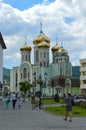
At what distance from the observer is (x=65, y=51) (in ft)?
463

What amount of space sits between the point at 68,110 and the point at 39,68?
11907 centimetres

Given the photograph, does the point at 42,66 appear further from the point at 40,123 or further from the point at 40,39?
the point at 40,123

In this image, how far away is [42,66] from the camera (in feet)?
472

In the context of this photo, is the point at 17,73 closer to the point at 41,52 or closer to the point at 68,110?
the point at 41,52

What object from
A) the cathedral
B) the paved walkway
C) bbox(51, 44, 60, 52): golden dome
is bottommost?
the paved walkway

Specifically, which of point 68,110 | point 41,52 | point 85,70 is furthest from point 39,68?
point 68,110

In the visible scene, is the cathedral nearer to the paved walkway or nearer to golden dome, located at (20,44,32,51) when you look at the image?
golden dome, located at (20,44,32,51)

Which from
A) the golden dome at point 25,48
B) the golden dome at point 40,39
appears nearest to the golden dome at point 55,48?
the golden dome at point 40,39

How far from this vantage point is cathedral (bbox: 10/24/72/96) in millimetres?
139500

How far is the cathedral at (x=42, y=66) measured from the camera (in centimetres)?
13950

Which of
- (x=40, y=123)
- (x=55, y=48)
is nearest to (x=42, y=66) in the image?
(x=55, y=48)

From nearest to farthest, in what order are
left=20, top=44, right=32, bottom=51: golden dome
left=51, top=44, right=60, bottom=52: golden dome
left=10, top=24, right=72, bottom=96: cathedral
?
1. left=10, top=24, right=72, bottom=96: cathedral
2. left=51, top=44, right=60, bottom=52: golden dome
3. left=20, top=44, right=32, bottom=51: golden dome

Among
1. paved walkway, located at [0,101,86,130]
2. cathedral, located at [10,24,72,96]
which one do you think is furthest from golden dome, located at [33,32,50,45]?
paved walkway, located at [0,101,86,130]

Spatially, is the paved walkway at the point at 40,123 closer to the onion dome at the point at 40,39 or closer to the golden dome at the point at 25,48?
the onion dome at the point at 40,39
